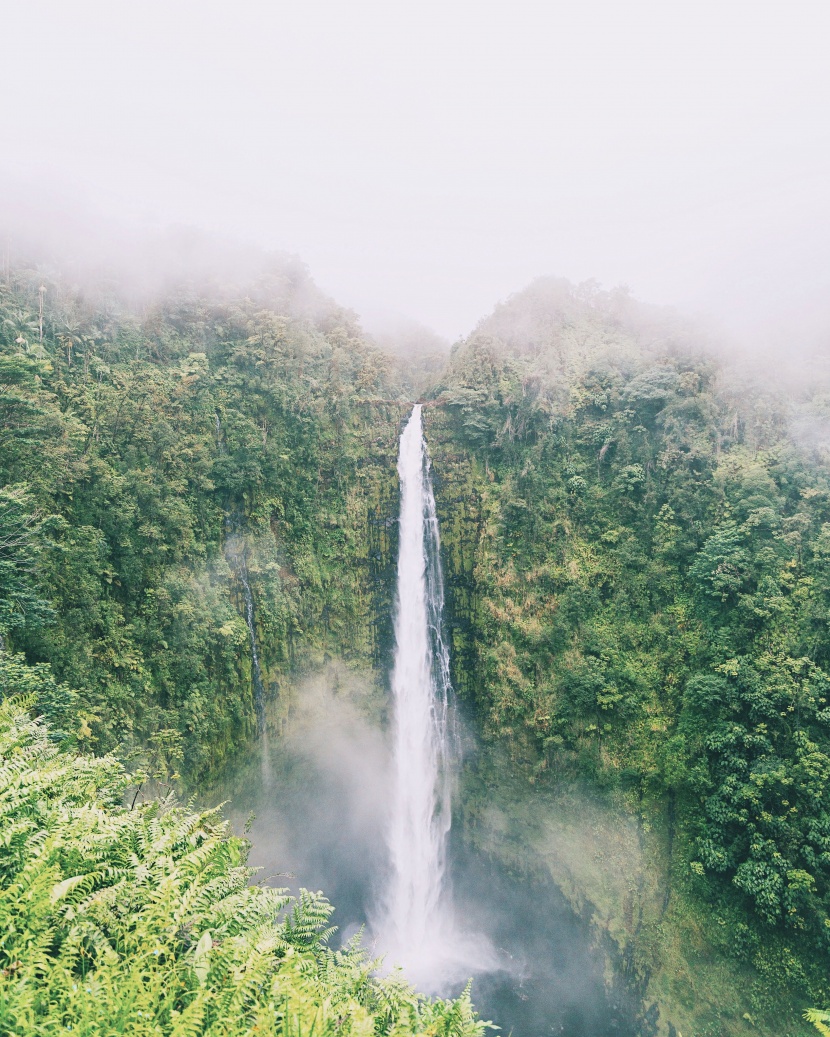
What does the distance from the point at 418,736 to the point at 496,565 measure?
643cm

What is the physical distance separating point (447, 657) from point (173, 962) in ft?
52.5

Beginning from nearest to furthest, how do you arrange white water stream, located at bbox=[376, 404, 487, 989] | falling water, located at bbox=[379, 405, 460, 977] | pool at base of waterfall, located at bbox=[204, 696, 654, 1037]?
pool at base of waterfall, located at bbox=[204, 696, 654, 1037]
white water stream, located at bbox=[376, 404, 487, 989]
falling water, located at bbox=[379, 405, 460, 977]

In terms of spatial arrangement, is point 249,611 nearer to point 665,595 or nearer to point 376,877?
point 376,877

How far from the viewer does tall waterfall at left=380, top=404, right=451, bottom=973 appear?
16.0 m

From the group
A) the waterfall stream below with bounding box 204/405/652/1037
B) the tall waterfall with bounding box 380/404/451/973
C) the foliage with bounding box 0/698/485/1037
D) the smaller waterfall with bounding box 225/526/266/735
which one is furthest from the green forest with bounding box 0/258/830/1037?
the foliage with bounding box 0/698/485/1037

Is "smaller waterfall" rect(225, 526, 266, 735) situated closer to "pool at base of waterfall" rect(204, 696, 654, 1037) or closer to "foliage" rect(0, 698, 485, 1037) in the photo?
"pool at base of waterfall" rect(204, 696, 654, 1037)

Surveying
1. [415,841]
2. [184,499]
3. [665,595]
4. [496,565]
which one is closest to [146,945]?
[184,499]

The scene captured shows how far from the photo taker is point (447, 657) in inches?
741

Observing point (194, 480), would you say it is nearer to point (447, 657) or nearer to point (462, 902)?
point (447, 657)

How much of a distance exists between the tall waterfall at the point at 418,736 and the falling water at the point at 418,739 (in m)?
0.03

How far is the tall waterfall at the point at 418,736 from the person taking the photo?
16.0m

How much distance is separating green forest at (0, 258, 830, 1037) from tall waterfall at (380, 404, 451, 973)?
0.64 m

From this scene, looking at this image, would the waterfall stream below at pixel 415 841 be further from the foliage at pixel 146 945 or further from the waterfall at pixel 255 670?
the foliage at pixel 146 945

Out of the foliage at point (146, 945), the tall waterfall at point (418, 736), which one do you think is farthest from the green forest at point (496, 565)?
the foliage at point (146, 945)
